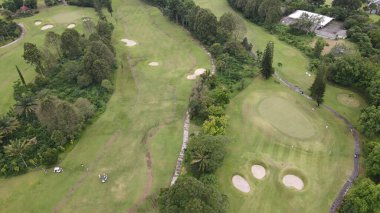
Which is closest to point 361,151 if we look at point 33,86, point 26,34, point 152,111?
point 152,111

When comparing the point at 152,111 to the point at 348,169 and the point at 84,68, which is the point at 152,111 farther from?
the point at 348,169

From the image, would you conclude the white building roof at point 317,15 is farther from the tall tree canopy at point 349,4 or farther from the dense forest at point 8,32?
the dense forest at point 8,32

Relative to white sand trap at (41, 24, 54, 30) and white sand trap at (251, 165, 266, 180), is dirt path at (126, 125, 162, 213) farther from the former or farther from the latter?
white sand trap at (41, 24, 54, 30)

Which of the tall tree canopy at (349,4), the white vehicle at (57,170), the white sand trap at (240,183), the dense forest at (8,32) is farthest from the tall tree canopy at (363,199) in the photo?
the dense forest at (8,32)

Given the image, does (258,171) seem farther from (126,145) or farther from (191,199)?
(126,145)

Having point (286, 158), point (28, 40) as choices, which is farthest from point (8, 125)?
point (286, 158)
